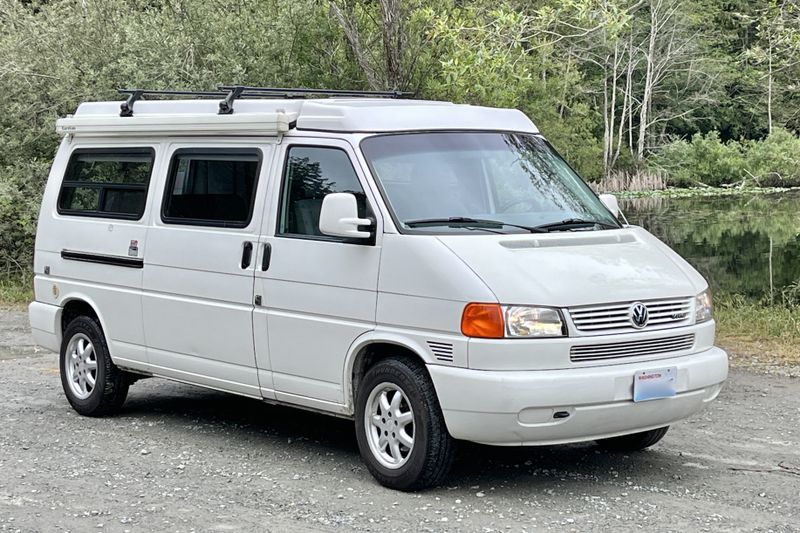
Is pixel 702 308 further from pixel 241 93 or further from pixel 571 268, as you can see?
pixel 241 93

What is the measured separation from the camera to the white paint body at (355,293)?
6.31 meters

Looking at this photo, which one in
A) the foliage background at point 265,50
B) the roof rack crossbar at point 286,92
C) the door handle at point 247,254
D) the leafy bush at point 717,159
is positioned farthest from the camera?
the leafy bush at point 717,159

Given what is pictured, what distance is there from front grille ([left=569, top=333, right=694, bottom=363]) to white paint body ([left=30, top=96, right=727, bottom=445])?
4cm

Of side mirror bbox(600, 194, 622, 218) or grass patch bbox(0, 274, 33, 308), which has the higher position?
side mirror bbox(600, 194, 622, 218)

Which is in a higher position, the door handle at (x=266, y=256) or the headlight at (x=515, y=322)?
the door handle at (x=266, y=256)

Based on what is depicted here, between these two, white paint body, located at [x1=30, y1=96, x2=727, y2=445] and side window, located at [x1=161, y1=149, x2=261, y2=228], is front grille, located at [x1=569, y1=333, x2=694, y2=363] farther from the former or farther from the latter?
side window, located at [x1=161, y1=149, x2=261, y2=228]

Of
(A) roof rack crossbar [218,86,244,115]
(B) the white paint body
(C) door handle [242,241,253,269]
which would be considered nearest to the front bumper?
(B) the white paint body

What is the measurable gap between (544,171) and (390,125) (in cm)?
105

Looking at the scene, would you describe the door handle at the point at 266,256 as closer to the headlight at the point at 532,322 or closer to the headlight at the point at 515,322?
the headlight at the point at 515,322

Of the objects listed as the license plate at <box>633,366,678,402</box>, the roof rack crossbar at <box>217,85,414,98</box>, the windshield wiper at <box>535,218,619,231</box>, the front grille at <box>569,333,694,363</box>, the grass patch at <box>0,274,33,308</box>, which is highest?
the roof rack crossbar at <box>217,85,414,98</box>

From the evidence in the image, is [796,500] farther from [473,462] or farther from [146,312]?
[146,312]

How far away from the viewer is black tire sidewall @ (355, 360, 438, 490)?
652 centimetres

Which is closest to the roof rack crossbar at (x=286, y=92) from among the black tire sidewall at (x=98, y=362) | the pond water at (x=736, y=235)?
the black tire sidewall at (x=98, y=362)

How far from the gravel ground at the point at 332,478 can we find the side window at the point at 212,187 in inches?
59.9
